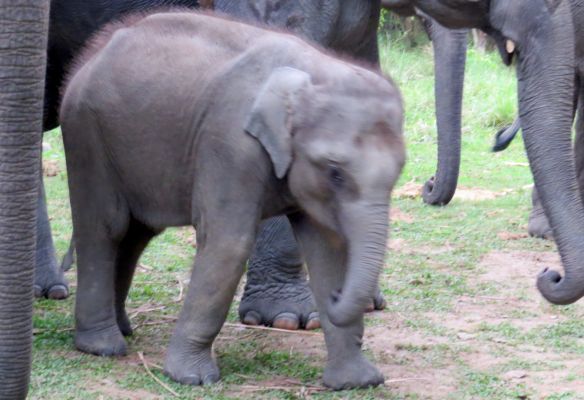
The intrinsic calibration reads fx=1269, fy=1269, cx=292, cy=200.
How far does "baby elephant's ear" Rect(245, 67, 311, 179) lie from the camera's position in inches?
150

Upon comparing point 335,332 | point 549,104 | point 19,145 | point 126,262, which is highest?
point 19,145

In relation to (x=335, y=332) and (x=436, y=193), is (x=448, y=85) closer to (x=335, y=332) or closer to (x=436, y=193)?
(x=436, y=193)

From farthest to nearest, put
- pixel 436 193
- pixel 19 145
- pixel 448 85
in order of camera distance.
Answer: pixel 436 193, pixel 448 85, pixel 19 145

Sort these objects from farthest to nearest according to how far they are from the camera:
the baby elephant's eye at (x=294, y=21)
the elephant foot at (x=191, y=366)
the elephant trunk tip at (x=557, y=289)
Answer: the baby elephant's eye at (x=294, y=21) < the elephant foot at (x=191, y=366) < the elephant trunk tip at (x=557, y=289)

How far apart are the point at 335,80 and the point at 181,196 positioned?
2.24ft

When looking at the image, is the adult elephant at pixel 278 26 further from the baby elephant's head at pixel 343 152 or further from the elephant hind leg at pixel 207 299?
the baby elephant's head at pixel 343 152

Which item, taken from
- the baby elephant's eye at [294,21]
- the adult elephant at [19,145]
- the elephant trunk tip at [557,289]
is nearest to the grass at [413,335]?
the elephant trunk tip at [557,289]

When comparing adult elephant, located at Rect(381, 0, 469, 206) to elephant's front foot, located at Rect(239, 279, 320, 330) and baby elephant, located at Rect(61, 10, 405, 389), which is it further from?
baby elephant, located at Rect(61, 10, 405, 389)

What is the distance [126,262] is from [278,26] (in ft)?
3.43

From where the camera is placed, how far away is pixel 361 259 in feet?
11.9

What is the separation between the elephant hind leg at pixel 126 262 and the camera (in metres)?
4.52

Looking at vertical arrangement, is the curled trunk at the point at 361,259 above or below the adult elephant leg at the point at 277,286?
above

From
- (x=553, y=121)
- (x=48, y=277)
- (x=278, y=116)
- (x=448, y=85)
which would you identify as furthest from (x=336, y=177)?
(x=448, y=85)

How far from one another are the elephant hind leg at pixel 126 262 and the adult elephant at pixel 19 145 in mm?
1876
